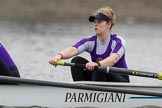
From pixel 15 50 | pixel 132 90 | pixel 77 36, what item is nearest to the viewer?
pixel 132 90

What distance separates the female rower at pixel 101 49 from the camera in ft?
33.0

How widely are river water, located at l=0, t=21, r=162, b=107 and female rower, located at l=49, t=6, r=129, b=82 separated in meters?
3.88

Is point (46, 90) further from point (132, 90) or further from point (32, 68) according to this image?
point (32, 68)

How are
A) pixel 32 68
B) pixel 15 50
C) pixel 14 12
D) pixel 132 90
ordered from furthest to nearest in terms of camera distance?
pixel 14 12
pixel 15 50
pixel 32 68
pixel 132 90

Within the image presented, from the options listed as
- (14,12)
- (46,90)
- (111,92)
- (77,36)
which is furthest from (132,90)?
(14,12)

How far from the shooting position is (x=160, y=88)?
9.81m

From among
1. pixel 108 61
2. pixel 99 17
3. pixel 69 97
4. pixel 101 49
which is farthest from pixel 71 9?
pixel 69 97

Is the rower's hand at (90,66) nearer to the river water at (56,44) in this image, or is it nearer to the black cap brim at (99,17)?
the black cap brim at (99,17)

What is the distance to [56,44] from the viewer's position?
26.0 meters

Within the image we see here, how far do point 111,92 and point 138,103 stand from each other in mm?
537

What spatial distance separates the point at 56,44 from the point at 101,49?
1588 centimetres

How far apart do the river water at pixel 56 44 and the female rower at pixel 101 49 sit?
3.88 m

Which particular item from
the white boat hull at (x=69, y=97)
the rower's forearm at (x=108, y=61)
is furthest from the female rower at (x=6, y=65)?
the rower's forearm at (x=108, y=61)

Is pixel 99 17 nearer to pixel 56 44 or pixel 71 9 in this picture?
pixel 56 44
